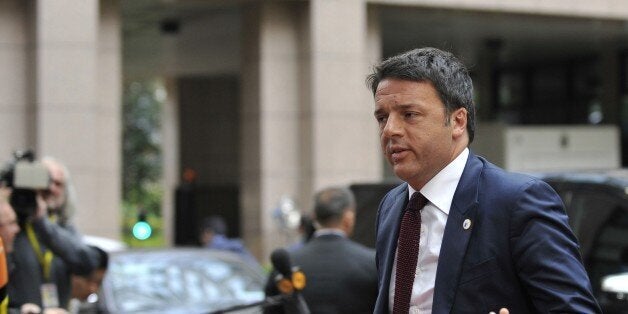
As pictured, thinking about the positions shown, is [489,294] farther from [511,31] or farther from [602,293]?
[511,31]

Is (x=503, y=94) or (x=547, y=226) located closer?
(x=547, y=226)

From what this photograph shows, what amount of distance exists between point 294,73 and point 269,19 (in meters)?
0.97

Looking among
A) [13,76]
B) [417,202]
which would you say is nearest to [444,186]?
[417,202]

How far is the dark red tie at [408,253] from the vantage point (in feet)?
11.3

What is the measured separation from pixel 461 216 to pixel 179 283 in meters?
7.07

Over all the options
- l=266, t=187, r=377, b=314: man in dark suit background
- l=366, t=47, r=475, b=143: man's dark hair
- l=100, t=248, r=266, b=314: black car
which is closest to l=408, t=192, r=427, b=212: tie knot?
l=366, t=47, r=475, b=143: man's dark hair

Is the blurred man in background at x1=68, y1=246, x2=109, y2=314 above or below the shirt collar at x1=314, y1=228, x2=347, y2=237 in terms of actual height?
below

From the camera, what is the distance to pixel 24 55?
60.1ft

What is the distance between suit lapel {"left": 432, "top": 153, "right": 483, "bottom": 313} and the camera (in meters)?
3.30

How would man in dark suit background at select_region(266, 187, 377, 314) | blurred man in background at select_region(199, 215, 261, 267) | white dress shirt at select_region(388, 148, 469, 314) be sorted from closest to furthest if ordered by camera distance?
white dress shirt at select_region(388, 148, 469, 314) → man in dark suit background at select_region(266, 187, 377, 314) → blurred man in background at select_region(199, 215, 261, 267)

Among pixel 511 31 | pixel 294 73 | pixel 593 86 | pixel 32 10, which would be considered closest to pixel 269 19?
pixel 294 73

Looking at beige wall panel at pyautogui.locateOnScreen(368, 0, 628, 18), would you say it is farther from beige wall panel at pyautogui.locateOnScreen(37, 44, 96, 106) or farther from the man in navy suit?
the man in navy suit

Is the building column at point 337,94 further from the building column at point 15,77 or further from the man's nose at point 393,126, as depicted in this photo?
the man's nose at point 393,126

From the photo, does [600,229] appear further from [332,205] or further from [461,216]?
[461,216]
